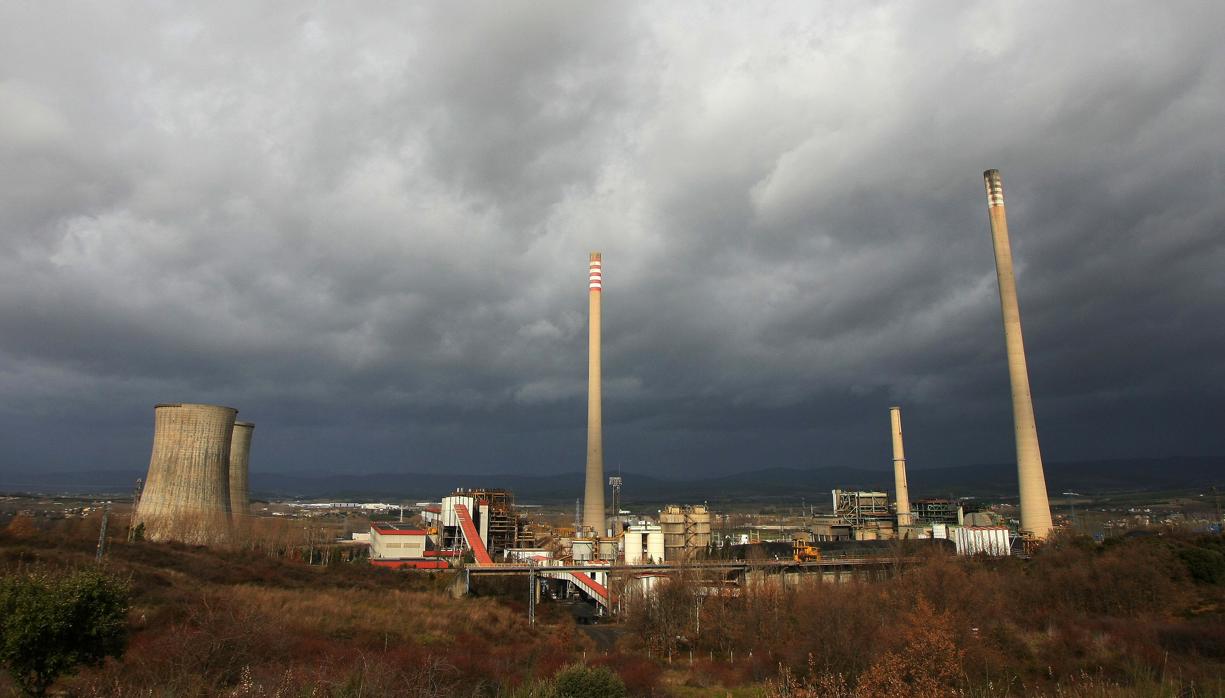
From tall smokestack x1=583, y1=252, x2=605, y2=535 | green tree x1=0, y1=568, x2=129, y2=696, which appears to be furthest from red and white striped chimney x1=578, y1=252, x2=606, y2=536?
green tree x1=0, y1=568, x2=129, y2=696

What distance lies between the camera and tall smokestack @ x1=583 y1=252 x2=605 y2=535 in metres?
57.2

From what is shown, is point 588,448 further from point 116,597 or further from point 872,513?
point 116,597

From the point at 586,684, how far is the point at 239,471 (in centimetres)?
3905

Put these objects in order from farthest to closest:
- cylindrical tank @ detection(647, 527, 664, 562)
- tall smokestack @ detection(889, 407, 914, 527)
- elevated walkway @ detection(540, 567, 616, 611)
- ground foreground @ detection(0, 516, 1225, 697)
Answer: tall smokestack @ detection(889, 407, 914, 527) < cylindrical tank @ detection(647, 527, 664, 562) < elevated walkway @ detection(540, 567, 616, 611) < ground foreground @ detection(0, 516, 1225, 697)

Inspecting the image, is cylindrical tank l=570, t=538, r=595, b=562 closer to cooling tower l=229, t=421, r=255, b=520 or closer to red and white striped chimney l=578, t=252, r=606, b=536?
red and white striped chimney l=578, t=252, r=606, b=536

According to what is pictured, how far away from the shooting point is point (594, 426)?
2308 inches

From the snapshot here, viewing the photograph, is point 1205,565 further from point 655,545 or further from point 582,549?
point 582,549

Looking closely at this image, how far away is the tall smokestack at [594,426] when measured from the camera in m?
57.2

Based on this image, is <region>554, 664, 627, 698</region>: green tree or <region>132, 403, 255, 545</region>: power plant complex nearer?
<region>554, 664, 627, 698</region>: green tree

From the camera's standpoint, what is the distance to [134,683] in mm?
15398

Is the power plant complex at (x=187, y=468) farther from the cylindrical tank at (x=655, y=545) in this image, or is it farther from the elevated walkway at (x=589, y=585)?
the cylindrical tank at (x=655, y=545)

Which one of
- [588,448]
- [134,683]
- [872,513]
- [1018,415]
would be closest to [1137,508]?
[872,513]

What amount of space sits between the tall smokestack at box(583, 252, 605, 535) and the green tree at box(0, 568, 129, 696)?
4332 centimetres

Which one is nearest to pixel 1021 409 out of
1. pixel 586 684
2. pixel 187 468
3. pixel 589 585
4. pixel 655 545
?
pixel 655 545
